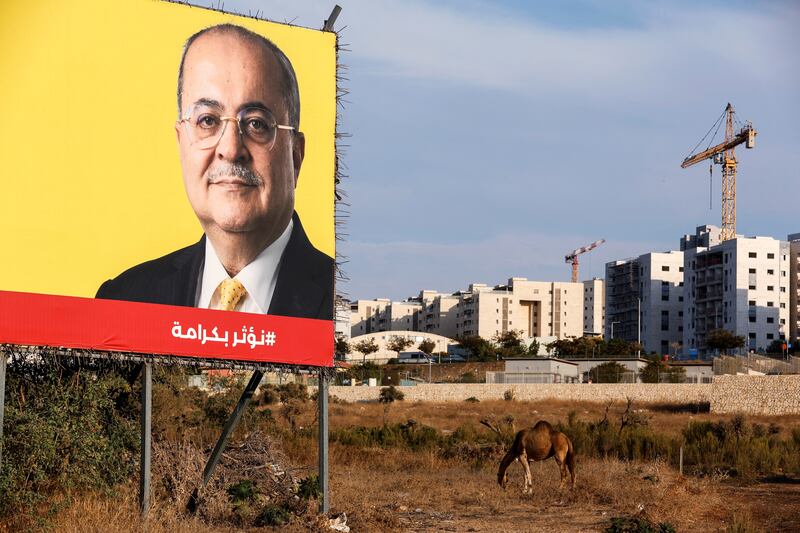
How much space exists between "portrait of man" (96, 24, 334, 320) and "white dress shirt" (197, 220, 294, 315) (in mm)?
17

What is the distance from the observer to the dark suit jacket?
17156 mm

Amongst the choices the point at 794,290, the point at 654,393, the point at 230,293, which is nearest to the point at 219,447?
the point at 230,293

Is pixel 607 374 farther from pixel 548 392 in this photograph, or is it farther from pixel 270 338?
pixel 270 338

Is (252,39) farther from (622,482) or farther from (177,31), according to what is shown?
(622,482)

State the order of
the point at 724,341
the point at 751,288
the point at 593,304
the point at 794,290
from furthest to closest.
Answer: the point at 593,304
the point at 794,290
the point at 751,288
the point at 724,341

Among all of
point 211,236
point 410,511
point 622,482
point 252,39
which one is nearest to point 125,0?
point 252,39

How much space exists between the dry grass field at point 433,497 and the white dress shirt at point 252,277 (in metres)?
3.25

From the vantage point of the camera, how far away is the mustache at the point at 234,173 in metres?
18.1

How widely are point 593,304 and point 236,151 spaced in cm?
17212

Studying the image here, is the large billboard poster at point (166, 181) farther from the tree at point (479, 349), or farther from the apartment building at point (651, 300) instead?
the apartment building at point (651, 300)

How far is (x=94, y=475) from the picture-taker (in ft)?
59.5

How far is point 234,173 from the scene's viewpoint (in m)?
18.4

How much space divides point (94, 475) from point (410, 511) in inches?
250

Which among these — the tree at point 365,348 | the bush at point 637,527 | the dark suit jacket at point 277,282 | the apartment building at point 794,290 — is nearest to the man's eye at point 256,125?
the dark suit jacket at point 277,282
